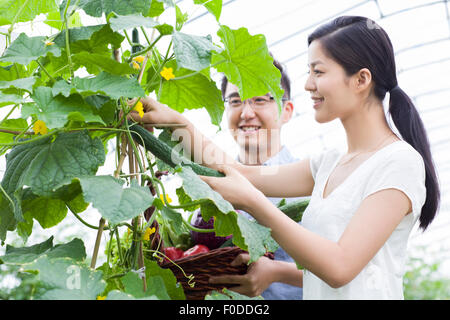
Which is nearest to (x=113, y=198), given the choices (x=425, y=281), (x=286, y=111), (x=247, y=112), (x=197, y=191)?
(x=197, y=191)

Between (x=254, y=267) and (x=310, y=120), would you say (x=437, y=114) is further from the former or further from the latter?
(x=254, y=267)

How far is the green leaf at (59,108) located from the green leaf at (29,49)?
0.24ft

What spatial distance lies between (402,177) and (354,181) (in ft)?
0.32

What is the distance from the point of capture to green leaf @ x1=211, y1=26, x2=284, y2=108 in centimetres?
87

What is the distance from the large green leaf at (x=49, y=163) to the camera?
28.5 inches

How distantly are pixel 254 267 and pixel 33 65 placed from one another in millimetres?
532

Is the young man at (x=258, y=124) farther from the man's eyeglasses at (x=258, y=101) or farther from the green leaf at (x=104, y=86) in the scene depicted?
the green leaf at (x=104, y=86)

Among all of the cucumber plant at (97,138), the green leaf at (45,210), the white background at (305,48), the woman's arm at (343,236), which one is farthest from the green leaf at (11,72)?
the white background at (305,48)

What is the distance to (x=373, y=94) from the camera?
1.13 meters

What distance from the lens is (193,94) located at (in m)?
0.99

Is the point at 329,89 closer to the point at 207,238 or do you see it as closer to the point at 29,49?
the point at 207,238

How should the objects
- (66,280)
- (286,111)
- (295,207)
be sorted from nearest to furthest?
1. (66,280)
2. (295,207)
3. (286,111)

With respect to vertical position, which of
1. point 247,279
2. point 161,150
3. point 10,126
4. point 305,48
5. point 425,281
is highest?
point 305,48
